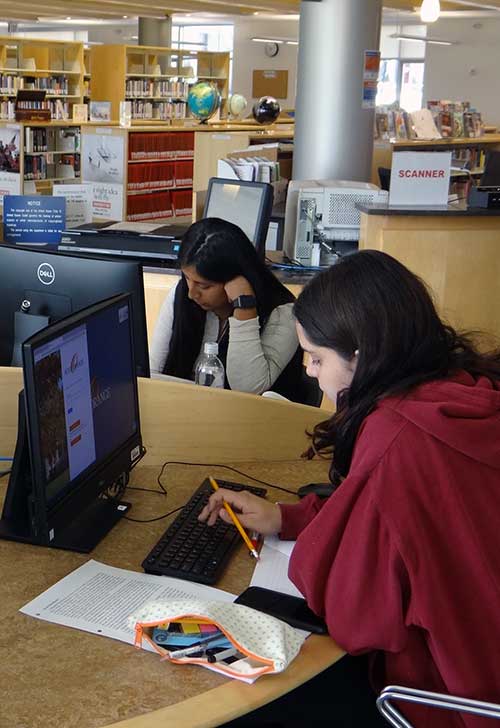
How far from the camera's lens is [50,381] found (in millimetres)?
1512

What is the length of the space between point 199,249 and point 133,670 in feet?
5.26

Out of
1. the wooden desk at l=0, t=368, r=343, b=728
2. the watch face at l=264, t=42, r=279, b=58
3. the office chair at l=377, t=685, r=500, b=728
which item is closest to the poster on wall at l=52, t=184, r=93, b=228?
the wooden desk at l=0, t=368, r=343, b=728

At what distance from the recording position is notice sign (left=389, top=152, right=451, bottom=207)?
4.61 m

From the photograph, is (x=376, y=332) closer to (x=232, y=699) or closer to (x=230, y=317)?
(x=232, y=699)

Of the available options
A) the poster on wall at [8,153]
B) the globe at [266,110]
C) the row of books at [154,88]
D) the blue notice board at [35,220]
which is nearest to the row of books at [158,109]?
the row of books at [154,88]

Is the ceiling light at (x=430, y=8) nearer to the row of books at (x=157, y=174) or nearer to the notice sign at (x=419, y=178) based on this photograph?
the row of books at (x=157, y=174)

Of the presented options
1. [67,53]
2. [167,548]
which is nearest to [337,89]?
[167,548]

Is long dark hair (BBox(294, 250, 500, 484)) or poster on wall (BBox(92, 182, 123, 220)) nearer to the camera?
long dark hair (BBox(294, 250, 500, 484))

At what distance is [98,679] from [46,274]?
1.06 metres

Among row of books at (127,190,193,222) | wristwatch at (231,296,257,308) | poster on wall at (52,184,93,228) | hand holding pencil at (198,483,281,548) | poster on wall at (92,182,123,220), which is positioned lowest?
row of books at (127,190,193,222)

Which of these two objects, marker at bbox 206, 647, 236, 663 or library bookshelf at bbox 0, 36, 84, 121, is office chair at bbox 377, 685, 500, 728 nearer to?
marker at bbox 206, 647, 236, 663

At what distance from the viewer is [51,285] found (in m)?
2.09

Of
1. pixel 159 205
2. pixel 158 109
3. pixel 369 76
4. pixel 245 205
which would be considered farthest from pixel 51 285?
pixel 158 109

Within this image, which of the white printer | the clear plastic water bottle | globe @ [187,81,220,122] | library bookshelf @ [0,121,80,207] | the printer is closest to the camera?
the clear plastic water bottle
